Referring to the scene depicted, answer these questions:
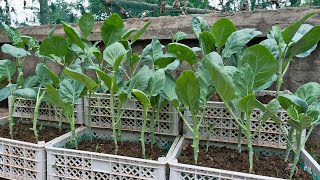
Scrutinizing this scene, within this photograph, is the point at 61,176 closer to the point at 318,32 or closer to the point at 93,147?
the point at 93,147

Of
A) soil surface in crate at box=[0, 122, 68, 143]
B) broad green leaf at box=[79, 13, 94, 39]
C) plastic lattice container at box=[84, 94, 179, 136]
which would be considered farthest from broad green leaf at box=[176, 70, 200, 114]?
soil surface in crate at box=[0, 122, 68, 143]

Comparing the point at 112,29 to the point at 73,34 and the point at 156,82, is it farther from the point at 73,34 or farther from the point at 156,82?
the point at 156,82

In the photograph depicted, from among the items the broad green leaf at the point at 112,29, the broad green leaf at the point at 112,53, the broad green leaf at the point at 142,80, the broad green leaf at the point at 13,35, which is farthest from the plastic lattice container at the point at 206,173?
the broad green leaf at the point at 13,35

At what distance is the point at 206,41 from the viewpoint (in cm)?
75

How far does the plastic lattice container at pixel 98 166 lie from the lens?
2.12ft

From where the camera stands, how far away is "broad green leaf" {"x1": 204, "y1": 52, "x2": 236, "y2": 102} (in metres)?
0.53

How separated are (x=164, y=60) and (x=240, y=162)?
36 cm

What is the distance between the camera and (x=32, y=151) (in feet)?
2.51

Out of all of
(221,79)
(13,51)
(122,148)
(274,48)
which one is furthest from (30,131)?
(274,48)

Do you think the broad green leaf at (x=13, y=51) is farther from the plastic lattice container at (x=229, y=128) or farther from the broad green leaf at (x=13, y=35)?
the plastic lattice container at (x=229, y=128)

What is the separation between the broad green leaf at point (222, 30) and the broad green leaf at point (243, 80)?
20 centimetres

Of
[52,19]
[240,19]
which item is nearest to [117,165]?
[240,19]

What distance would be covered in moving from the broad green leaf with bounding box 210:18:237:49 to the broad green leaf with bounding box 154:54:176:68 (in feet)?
0.46

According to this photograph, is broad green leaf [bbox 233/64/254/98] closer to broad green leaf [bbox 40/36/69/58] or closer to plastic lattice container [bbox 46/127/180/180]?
plastic lattice container [bbox 46/127/180/180]
